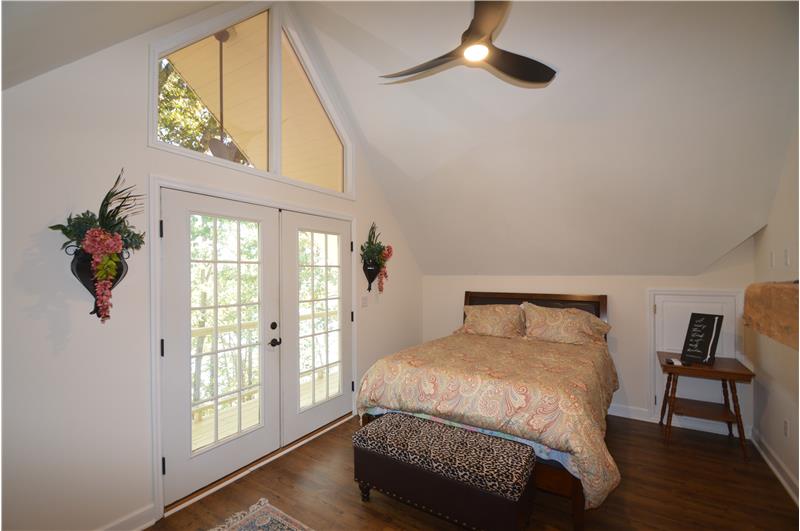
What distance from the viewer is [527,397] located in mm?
2285

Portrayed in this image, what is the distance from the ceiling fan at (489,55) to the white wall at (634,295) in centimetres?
272

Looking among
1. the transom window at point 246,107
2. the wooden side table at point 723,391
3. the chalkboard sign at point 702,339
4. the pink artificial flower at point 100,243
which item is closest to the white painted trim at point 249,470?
the pink artificial flower at point 100,243

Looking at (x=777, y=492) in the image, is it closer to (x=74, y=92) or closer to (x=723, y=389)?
(x=723, y=389)

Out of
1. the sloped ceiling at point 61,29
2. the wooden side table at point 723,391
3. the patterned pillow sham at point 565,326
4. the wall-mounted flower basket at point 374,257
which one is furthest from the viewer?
the wall-mounted flower basket at point 374,257

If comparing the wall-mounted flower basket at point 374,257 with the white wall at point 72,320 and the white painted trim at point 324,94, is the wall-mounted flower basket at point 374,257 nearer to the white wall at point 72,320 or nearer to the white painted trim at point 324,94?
the white painted trim at point 324,94

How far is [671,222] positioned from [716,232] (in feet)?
1.17

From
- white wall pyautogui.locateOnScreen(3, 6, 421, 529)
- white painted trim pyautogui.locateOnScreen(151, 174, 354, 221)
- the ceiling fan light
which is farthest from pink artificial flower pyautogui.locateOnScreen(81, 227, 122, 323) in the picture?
the ceiling fan light

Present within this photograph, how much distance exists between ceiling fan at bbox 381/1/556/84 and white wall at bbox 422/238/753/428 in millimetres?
2718

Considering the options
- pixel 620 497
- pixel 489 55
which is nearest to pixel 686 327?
pixel 620 497

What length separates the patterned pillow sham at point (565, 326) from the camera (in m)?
3.60

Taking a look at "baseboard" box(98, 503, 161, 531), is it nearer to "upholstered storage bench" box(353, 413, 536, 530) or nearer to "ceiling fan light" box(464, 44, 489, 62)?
"upholstered storage bench" box(353, 413, 536, 530)

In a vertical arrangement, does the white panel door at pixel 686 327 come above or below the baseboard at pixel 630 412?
above

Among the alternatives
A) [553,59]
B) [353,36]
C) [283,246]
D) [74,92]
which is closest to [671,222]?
[553,59]

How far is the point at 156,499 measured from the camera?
223 cm
